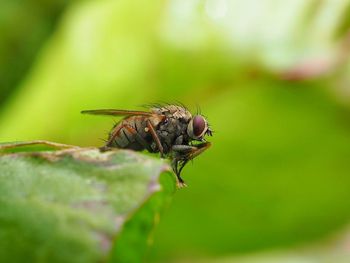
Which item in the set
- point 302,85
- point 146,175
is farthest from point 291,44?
point 146,175

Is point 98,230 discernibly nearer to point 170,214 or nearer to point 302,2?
point 170,214

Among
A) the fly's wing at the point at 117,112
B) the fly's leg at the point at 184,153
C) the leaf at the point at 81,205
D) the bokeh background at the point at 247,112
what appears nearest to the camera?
the leaf at the point at 81,205

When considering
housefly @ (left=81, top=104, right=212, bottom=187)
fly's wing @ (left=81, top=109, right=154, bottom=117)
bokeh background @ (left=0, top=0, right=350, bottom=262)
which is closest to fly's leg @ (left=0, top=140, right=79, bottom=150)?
fly's wing @ (left=81, top=109, right=154, bottom=117)

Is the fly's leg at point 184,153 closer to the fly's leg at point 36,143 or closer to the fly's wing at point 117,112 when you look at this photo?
the fly's wing at point 117,112

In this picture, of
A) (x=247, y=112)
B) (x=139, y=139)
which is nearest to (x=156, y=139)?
(x=139, y=139)

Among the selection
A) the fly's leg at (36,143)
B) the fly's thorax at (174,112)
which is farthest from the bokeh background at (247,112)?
the fly's leg at (36,143)
